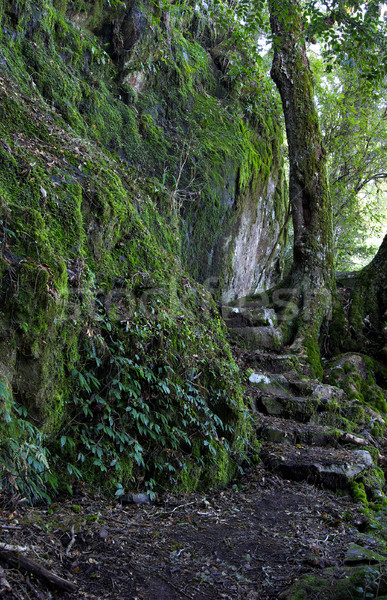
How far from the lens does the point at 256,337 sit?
8070mm

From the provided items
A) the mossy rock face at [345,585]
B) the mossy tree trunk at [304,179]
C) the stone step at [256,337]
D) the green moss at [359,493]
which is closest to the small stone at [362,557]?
the mossy rock face at [345,585]

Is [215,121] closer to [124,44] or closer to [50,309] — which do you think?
[124,44]

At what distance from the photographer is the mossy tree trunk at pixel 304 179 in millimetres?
8844

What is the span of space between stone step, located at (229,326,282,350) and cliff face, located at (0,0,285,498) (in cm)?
179

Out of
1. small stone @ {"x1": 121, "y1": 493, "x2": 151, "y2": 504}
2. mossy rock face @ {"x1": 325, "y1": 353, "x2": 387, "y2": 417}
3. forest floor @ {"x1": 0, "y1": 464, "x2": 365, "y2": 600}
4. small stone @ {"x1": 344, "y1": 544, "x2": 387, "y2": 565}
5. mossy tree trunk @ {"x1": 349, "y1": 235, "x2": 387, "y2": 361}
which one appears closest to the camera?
forest floor @ {"x1": 0, "y1": 464, "x2": 365, "y2": 600}

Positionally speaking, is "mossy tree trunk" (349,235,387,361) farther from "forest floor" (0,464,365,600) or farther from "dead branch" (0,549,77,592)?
"dead branch" (0,549,77,592)

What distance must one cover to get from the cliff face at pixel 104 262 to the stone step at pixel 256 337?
1787 mm

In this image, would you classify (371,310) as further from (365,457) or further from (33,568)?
(33,568)

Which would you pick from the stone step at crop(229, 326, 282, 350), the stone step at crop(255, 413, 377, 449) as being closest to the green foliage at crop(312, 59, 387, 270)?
the stone step at crop(229, 326, 282, 350)

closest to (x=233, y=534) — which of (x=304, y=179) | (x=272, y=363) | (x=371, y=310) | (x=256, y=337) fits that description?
(x=272, y=363)

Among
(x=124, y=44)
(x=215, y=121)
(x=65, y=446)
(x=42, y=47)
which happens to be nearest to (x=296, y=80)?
(x=215, y=121)

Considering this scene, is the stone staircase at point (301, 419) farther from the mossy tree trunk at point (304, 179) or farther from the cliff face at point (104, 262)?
the mossy tree trunk at point (304, 179)

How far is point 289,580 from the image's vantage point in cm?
264

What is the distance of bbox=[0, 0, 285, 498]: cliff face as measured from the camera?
11.0ft
